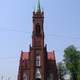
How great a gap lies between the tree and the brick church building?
8117 mm

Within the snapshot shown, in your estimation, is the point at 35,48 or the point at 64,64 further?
the point at 64,64

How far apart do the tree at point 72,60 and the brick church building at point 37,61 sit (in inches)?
320

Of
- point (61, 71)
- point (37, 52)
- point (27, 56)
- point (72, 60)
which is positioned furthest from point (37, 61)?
point (61, 71)

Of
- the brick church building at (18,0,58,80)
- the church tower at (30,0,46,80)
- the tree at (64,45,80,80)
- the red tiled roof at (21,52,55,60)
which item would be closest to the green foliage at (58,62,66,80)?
the tree at (64,45,80,80)

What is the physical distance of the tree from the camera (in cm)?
6462

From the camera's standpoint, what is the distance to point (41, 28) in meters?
57.0

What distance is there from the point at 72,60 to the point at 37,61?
13280mm

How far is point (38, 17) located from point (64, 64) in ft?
58.9

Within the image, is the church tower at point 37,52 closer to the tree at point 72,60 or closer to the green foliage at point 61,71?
the tree at point 72,60

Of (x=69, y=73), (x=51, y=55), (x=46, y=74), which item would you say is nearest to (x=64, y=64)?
(x=69, y=73)

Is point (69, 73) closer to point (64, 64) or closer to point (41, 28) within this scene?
point (64, 64)

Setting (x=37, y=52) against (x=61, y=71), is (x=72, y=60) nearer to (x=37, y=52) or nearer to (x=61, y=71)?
(x=61, y=71)

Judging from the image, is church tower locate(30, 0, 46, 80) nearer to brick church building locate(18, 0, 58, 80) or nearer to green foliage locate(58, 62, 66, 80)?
brick church building locate(18, 0, 58, 80)

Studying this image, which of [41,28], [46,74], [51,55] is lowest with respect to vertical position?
[46,74]
